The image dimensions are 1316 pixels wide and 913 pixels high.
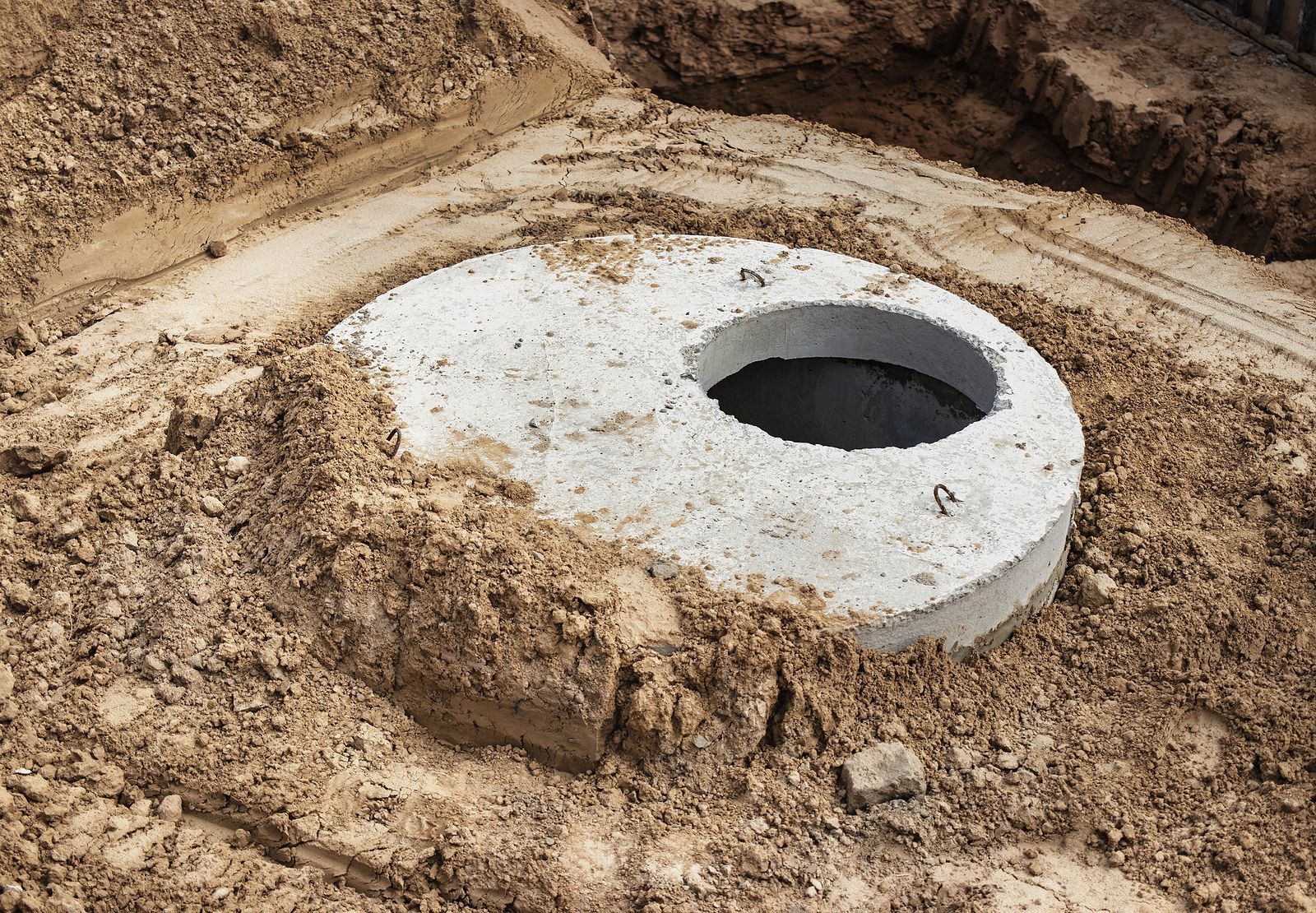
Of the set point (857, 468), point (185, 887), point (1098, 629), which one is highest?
point (857, 468)

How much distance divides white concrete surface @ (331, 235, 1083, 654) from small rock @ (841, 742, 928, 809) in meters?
0.35

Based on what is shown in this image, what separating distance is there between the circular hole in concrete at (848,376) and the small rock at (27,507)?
105 inches

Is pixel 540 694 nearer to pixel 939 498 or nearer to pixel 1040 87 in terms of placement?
pixel 939 498

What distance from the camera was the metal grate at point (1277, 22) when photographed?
7746 millimetres

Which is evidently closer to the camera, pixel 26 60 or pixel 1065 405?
pixel 1065 405

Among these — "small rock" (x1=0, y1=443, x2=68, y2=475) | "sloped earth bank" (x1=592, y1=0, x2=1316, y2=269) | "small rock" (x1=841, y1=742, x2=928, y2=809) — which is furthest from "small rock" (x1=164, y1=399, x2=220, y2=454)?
"sloped earth bank" (x1=592, y1=0, x2=1316, y2=269)

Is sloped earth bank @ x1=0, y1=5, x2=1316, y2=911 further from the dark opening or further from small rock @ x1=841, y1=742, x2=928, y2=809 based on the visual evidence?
the dark opening

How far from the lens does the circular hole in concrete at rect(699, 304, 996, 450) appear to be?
17.1 ft

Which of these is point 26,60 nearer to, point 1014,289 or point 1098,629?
point 1014,289

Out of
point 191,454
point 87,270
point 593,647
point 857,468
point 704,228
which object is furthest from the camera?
point 704,228

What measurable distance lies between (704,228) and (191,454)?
3209 mm

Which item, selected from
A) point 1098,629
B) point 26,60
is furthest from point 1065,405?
point 26,60

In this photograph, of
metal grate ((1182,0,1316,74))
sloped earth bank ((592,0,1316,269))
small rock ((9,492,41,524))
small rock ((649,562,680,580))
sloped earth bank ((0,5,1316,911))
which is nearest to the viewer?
sloped earth bank ((0,5,1316,911))

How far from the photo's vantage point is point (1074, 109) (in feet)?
26.5
